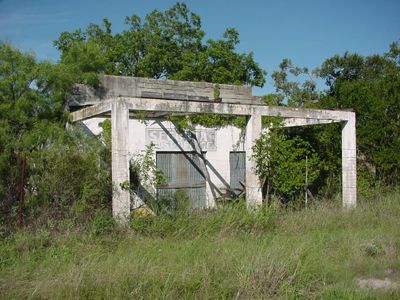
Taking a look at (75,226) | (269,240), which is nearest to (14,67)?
(75,226)

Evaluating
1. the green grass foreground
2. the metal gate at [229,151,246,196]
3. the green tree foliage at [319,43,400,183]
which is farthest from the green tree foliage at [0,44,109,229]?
the green tree foliage at [319,43,400,183]

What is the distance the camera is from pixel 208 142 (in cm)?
1462

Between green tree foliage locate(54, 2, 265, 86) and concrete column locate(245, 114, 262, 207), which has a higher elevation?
green tree foliage locate(54, 2, 265, 86)

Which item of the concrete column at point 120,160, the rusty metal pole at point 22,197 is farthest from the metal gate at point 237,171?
the rusty metal pole at point 22,197

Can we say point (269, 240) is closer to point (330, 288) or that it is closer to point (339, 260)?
point (339, 260)

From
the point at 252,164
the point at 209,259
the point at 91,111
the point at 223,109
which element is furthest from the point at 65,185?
the point at 252,164

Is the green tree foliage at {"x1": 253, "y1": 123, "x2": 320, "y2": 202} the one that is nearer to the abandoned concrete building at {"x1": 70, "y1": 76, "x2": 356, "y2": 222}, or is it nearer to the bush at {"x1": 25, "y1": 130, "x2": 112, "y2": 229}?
the abandoned concrete building at {"x1": 70, "y1": 76, "x2": 356, "y2": 222}

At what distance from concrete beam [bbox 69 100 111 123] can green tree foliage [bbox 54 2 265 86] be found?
47.7 ft

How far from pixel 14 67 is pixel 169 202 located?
4.68 meters

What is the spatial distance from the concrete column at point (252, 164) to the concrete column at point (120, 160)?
10.5ft

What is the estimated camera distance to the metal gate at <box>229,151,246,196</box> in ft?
49.8

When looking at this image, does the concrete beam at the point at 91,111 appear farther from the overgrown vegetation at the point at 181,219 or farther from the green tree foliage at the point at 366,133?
the green tree foliage at the point at 366,133

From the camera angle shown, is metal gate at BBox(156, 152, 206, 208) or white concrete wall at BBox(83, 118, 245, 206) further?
metal gate at BBox(156, 152, 206, 208)

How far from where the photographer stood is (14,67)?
10742 mm
